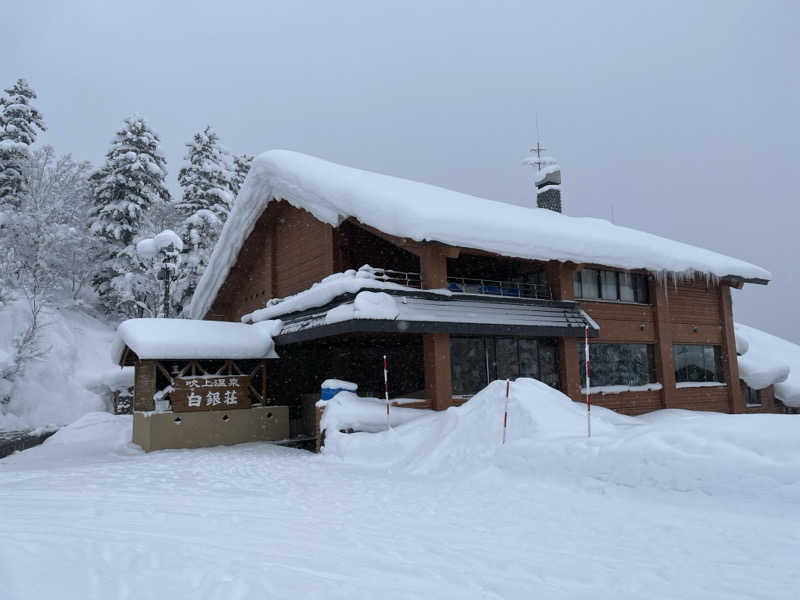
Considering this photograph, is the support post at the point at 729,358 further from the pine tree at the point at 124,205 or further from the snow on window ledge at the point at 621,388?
the pine tree at the point at 124,205

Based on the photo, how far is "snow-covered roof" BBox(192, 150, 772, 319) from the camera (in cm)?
1262

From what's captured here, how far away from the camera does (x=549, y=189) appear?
22.6 metres

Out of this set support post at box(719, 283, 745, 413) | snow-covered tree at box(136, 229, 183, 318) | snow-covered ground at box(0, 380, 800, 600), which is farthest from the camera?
snow-covered tree at box(136, 229, 183, 318)

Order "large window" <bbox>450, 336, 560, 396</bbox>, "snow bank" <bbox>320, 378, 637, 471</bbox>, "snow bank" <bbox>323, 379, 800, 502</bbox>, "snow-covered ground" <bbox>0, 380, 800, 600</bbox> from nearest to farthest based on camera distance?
"snow-covered ground" <bbox>0, 380, 800, 600</bbox> < "snow bank" <bbox>323, 379, 800, 502</bbox> < "snow bank" <bbox>320, 378, 637, 471</bbox> < "large window" <bbox>450, 336, 560, 396</bbox>

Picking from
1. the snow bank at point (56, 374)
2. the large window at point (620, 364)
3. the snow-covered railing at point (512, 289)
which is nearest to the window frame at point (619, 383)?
the large window at point (620, 364)

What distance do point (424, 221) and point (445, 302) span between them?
2.13 metres

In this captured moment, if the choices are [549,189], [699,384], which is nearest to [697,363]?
[699,384]

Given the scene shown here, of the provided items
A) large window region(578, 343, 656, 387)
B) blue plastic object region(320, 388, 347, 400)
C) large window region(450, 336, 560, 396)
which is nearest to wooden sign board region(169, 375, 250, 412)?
blue plastic object region(320, 388, 347, 400)

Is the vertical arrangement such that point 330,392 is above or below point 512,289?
below

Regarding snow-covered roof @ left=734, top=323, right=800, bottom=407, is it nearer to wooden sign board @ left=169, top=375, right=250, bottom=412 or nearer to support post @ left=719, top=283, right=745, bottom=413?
support post @ left=719, top=283, right=745, bottom=413

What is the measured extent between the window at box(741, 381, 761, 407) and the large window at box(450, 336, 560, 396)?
10317 millimetres

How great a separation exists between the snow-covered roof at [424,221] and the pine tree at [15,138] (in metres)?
20.1

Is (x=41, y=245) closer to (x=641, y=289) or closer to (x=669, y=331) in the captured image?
(x=641, y=289)

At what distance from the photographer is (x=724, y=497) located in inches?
237
